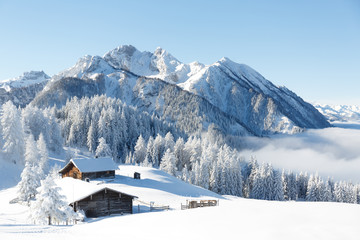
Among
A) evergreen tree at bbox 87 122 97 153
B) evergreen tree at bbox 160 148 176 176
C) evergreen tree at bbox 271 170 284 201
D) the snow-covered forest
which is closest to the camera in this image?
the snow-covered forest

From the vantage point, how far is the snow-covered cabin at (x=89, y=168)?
52147 millimetres

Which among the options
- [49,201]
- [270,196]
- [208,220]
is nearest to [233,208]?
[208,220]

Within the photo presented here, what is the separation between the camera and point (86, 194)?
34062 mm

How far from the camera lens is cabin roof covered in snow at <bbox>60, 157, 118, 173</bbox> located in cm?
Answer: 5219

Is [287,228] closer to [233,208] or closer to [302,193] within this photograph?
[233,208]

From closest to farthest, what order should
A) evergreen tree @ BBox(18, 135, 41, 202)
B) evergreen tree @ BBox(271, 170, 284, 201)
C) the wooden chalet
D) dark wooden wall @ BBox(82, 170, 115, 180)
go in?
the wooden chalet < evergreen tree @ BBox(18, 135, 41, 202) < dark wooden wall @ BBox(82, 170, 115, 180) < evergreen tree @ BBox(271, 170, 284, 201)

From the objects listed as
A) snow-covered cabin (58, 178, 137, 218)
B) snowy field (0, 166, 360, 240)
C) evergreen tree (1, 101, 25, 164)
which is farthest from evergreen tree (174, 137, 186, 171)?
snowy field (0, 166, 360, 240)

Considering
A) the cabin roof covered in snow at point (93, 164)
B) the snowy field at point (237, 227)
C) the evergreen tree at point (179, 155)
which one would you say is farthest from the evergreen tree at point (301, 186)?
the snowy field at point (237, 227)

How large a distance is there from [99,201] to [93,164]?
20141 millimetres

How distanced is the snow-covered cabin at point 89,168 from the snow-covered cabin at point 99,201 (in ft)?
47.1

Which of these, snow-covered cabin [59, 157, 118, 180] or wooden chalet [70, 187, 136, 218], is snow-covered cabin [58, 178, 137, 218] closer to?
wooden chalet [70, 187, 136, 218]

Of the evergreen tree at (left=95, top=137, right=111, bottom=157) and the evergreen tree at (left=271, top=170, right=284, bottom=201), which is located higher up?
the evergreen tree at (left=95, top=137, right=111, bottom=157)

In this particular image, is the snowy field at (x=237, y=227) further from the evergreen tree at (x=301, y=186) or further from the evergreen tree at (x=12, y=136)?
the evergreen tree at (x=301, y=186)

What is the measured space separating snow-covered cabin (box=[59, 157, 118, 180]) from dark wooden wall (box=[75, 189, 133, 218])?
1812 centimetres
